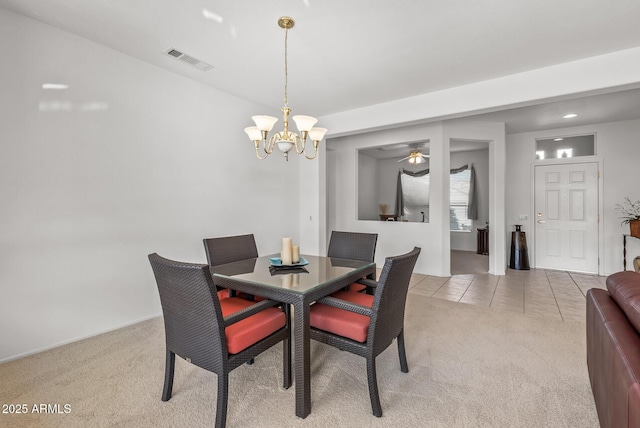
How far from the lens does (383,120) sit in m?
4.12

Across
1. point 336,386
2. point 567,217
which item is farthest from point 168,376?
point 567,217

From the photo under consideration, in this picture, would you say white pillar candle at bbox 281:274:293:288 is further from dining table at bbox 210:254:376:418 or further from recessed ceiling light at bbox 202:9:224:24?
recessed ceiling light at bbox 202:9:224:24

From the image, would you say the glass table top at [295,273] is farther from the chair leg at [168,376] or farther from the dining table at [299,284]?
the chair leg at [168,376]

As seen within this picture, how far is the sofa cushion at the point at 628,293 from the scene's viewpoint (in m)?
1.22

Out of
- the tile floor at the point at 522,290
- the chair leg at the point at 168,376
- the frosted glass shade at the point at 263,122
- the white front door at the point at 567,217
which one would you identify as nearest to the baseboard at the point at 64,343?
the chair leg at the point at 168,376

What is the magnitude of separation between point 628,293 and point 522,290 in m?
3.18

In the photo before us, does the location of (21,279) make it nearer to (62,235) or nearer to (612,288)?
(62,235)

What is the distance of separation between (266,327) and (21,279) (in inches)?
80.9

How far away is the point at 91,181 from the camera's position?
2.64 metres

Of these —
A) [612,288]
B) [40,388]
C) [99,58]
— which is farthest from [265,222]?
[612,288]

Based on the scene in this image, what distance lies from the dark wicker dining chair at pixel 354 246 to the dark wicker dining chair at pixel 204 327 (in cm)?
125

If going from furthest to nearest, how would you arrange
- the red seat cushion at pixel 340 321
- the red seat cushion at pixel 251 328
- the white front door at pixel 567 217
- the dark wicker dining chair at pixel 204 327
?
the white front door at pixel 567 217 < the red seat cushion at pixel 340 321 < the red seat cushion at pixel 251 328 < the dark wicker dining chair at pixel 204 327

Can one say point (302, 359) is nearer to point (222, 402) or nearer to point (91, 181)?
point (222, 402)

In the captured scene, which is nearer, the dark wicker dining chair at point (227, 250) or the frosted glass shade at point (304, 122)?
the frosted glass shade at point (304, 122)
